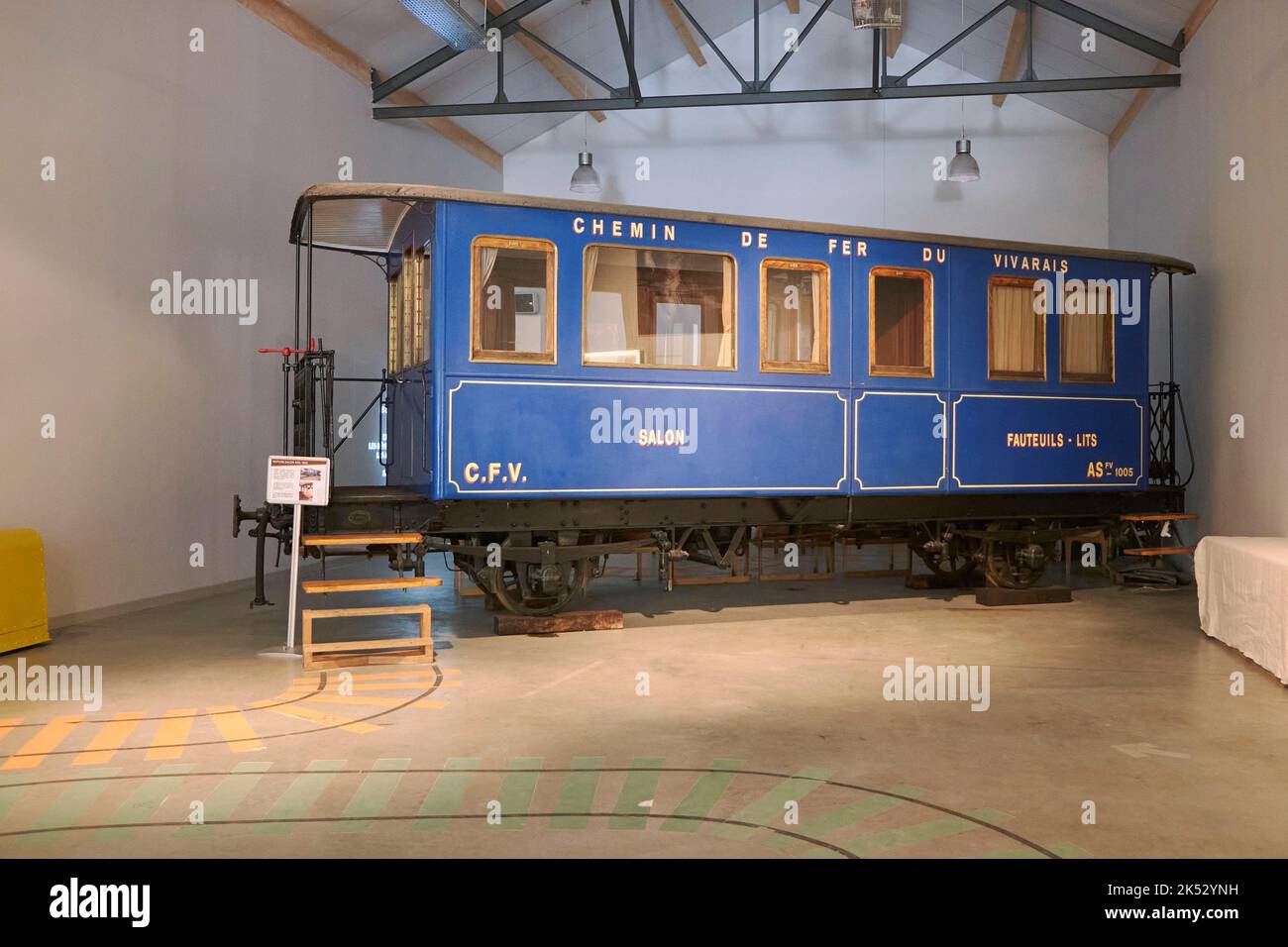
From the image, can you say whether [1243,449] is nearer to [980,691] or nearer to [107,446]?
[980,691]

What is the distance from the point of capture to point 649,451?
773 cm

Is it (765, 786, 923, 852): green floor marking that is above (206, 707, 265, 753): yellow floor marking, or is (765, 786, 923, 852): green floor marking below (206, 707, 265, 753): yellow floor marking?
below

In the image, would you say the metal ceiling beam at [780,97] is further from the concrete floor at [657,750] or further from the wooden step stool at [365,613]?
the wooden step stool at [365,613]

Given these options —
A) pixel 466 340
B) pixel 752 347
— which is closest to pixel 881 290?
pixel 752 347

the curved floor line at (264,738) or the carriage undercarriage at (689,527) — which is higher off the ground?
the carriage undercarriage at (689,527)

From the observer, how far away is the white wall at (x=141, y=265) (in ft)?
24.8

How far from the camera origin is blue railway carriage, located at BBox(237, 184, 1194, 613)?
7.26 meters

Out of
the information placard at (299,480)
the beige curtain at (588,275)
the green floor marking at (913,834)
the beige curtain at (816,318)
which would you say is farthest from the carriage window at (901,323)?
the green floor marking at (913,834)

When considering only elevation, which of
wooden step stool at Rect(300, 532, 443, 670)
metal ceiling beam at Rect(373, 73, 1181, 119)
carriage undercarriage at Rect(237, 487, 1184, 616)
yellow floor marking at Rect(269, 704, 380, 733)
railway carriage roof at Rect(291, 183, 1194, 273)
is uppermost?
metal ceiling beam at Rect(373, 73, 1181, 119)

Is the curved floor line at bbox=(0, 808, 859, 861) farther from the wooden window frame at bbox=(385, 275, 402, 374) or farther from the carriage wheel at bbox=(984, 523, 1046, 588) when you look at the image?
the carriage wheel at bbox=(984, 523, 1046, 588)

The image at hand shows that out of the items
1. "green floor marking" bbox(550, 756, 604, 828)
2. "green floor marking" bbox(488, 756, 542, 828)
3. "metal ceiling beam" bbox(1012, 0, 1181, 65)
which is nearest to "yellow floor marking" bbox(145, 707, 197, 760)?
"green floor marking" bbox(488, 756, 542, 828)

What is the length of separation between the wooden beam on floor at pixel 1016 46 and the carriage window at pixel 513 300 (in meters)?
8.11

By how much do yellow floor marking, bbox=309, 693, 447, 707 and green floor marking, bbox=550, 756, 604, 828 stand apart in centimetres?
137

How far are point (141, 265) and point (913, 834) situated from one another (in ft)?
25.5
